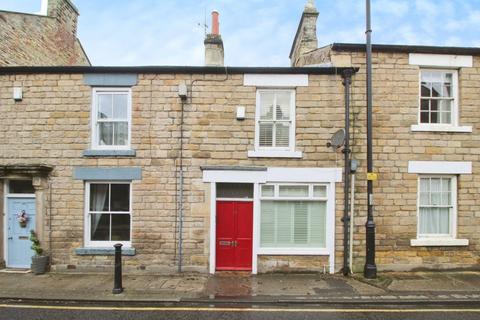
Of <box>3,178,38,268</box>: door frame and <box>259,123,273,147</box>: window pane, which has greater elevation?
<box>259,123,273,147</box>: window pane

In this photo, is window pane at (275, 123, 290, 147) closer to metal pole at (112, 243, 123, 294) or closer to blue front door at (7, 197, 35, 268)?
metal pole at (112, 243, 123, 294)

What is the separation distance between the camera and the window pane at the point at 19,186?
935 cm

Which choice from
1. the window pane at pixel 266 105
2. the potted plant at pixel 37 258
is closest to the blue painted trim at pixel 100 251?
the potted plant at pixel 37 258

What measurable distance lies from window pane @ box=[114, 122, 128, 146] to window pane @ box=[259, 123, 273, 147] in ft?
13.1

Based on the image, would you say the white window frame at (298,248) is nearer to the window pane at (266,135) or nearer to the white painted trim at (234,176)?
the white painted trim at (234,176)

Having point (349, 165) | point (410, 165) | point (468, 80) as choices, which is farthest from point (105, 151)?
point (468, 80)

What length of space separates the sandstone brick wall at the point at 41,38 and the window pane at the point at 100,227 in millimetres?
6047

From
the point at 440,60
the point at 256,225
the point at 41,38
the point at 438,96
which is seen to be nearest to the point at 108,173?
the point at 256,225

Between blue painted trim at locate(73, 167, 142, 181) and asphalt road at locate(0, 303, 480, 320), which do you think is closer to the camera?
asphalt road at locate(0, 303, 480, 320)

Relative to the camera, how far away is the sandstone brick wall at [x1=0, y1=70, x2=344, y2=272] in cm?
889

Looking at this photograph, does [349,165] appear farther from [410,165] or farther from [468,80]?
[468,80]

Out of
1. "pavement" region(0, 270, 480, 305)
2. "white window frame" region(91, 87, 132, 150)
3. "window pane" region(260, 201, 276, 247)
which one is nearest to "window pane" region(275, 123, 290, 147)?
"window pane" region(260, 201, 276, 247)

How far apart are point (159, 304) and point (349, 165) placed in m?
6.10

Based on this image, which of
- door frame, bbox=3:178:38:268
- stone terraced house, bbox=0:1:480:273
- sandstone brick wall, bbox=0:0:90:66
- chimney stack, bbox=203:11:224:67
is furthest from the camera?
sandstone brick wall, bbox=0:0:90:66
